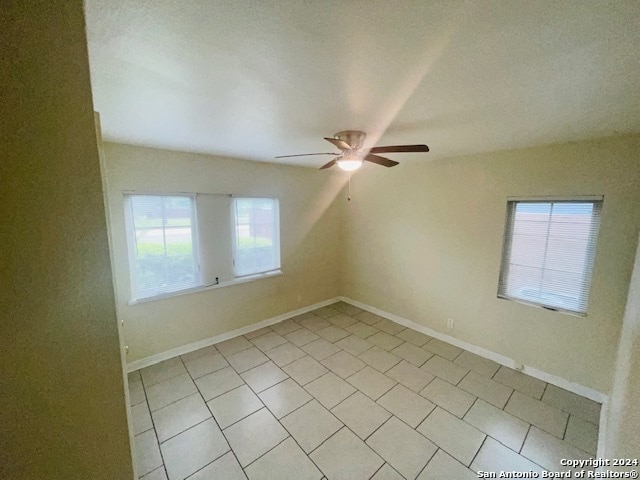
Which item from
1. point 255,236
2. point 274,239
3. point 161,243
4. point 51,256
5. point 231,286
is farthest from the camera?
point 274,239

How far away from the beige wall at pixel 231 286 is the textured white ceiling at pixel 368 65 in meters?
0.71

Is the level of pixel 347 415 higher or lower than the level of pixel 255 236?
lower

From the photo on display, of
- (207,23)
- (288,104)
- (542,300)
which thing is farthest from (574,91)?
(542,300)

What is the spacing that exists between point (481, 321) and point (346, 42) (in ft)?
10.6

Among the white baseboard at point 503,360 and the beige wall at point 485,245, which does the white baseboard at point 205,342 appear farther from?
the white baseboard at point 503,360

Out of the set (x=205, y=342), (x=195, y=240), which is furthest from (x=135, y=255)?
(x=205, y=342)

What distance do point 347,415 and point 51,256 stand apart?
2.28 metres

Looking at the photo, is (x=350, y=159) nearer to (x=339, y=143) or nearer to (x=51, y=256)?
(x=339, y=143)

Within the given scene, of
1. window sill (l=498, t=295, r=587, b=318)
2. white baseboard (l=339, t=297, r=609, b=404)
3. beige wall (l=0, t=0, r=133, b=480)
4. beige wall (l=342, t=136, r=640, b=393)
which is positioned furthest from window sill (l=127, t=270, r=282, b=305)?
window sill (l=498, t=295, r=587, b=318)

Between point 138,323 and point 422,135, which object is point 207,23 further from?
point 138,323

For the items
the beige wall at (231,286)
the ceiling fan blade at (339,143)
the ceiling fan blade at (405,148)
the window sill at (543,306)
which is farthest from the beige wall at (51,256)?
the window sill at (543,306)

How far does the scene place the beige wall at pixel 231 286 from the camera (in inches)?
97.2

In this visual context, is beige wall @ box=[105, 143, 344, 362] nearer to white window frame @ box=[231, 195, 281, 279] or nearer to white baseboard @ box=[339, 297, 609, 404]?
white window frame @ box=[231, 195, 281, 279]

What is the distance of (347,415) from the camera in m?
2.07
